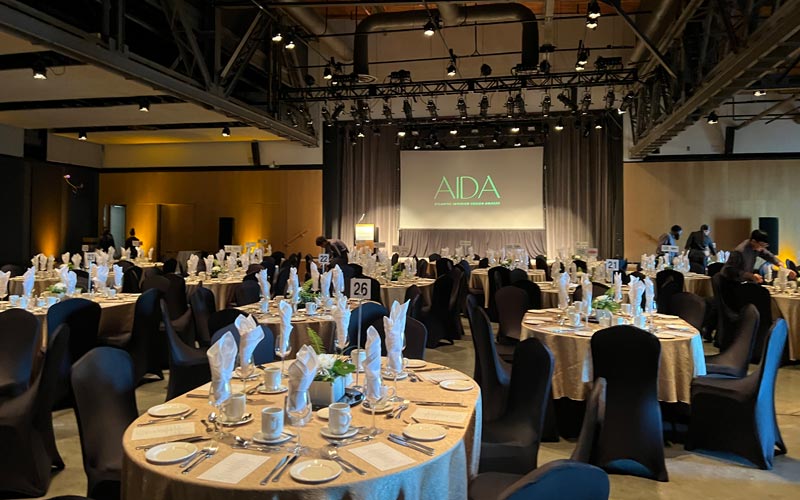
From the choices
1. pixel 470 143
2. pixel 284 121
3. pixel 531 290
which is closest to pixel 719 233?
pixel 470 143

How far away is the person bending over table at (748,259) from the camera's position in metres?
7.77

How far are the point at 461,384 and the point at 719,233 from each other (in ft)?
49.3

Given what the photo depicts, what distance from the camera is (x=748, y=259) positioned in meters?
7.90

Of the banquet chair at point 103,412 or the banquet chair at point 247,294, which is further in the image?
the banquet chair at point 247,294

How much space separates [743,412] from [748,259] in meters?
4.61

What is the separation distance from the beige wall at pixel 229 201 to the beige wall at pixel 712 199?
9.04 meters

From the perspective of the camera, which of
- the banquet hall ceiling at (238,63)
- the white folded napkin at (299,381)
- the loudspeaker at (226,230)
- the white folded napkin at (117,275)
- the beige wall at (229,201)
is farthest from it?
the loudspeaker at (226,230)

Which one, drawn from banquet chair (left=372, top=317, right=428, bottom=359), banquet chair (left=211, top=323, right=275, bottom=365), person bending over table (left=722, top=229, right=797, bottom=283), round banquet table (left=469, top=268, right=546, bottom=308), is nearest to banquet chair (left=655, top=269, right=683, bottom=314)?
person bending over table (left=722, top=229, right=797, bottom=283)

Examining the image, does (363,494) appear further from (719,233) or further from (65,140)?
(65,140)

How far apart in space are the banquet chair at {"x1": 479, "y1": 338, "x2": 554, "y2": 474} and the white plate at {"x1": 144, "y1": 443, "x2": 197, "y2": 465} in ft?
4.97

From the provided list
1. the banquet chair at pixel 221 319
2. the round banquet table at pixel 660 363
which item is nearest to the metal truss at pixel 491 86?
the round banquet table at pixel 660 363

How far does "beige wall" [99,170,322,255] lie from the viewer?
17.2 meters

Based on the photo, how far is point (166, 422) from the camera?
95.3 inches

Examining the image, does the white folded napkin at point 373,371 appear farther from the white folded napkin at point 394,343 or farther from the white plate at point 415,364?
the white plate at point 415,364
